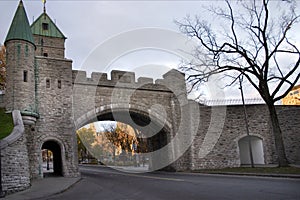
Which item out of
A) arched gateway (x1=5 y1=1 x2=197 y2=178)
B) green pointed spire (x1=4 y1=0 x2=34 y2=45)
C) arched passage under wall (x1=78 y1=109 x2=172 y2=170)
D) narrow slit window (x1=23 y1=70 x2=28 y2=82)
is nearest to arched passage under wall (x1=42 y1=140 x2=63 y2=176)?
arched gateway (x1=5 y1=1 x2=197 y2=178)

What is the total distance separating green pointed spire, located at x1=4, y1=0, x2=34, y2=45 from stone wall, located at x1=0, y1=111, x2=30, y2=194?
7226mm

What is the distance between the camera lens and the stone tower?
17688 mm

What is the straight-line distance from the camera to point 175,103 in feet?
81.4

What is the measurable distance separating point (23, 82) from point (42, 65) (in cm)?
214

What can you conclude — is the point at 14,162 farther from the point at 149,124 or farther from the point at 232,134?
the point at 232,134

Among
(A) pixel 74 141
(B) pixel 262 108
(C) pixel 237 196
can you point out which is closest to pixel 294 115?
(B) pixel 262 108

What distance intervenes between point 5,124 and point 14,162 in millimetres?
3542

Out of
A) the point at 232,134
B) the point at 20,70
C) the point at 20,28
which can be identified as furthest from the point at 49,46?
the point at 232,134


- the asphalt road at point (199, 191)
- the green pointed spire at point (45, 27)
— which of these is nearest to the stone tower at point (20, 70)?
the asphalt road at point (199, 191)

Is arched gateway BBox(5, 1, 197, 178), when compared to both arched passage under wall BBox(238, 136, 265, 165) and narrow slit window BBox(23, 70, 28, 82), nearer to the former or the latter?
narrow slit window BBox(23, 70, 28, 82)

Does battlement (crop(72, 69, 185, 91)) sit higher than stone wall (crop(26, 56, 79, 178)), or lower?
higher

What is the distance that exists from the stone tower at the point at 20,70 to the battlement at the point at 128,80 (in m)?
3.28

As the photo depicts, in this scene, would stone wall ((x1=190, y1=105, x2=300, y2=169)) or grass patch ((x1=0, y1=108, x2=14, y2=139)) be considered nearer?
grass patch ((x1=0, y1=108, x2=14, y2=139))

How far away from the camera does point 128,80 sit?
76.0 ft
